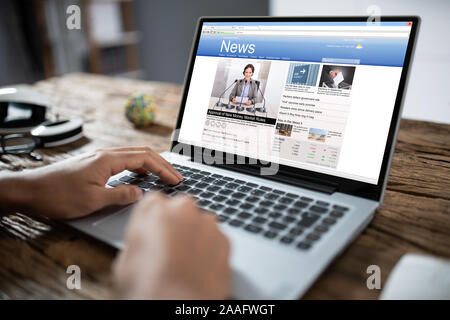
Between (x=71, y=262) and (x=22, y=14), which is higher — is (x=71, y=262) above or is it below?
below

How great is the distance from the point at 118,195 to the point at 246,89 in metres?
0.32

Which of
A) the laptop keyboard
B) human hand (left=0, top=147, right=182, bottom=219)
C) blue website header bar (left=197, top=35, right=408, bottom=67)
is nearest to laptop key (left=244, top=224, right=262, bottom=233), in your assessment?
the laptop keyboard

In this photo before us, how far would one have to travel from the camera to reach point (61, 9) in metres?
3.29

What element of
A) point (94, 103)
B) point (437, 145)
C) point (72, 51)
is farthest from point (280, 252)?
point (72, 51)

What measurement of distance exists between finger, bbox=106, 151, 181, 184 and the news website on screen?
0.13 m

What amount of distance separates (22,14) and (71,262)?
358cm

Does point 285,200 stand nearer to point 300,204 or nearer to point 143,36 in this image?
point 300,204

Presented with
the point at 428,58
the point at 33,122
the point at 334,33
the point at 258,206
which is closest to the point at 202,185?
the point at 258,206

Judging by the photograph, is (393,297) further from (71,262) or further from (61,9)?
(61,9)

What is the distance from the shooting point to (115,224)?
20.5 inches

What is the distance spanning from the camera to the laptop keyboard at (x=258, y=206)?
0.47m

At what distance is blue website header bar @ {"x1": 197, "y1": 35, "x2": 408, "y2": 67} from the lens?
57 centimetres

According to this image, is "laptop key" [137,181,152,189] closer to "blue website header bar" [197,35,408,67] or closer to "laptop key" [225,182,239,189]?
"laptop key" [225,182,239,189]

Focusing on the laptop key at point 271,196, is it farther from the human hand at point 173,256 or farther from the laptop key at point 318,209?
the human hand at point 173,256
